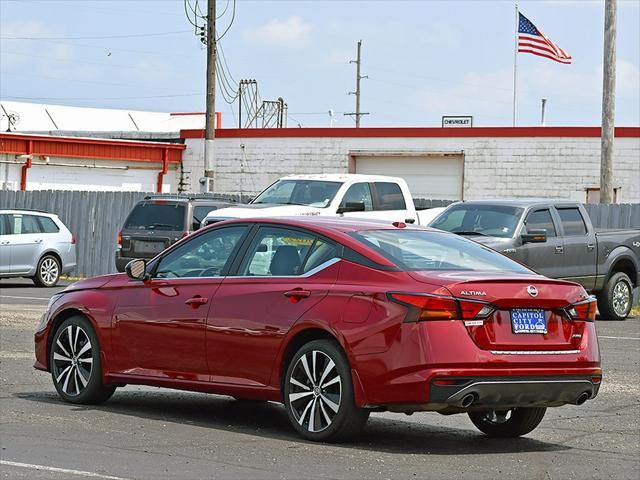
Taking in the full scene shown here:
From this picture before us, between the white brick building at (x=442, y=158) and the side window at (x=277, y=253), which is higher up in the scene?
the white brick building at (x=442, y=158)

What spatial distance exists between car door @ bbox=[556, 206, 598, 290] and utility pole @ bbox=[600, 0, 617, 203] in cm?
688

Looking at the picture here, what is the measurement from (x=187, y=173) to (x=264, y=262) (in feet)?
127

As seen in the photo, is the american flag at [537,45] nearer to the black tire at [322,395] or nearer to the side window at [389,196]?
the side window at [389,196]

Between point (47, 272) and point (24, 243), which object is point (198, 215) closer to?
point (24, 243)

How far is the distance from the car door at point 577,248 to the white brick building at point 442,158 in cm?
1880

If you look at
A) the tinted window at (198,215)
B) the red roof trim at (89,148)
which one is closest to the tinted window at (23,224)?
the tinted window at (198,215)

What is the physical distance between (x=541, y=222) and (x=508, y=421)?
441 inches

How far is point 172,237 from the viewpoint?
24.8 m

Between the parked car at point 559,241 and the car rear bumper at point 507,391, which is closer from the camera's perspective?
the car rear bumper at point 507,391

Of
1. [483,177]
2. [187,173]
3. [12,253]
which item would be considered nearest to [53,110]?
[187,173]

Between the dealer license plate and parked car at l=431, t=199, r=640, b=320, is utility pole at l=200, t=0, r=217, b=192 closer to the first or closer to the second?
parked car at l=431, t=199, r=640, b=320

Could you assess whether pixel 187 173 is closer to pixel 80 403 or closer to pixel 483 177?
pixel 483 177

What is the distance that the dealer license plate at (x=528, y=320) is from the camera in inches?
337

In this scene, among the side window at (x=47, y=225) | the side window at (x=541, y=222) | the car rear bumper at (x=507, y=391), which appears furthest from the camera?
the side window at (x=47, y=225)
